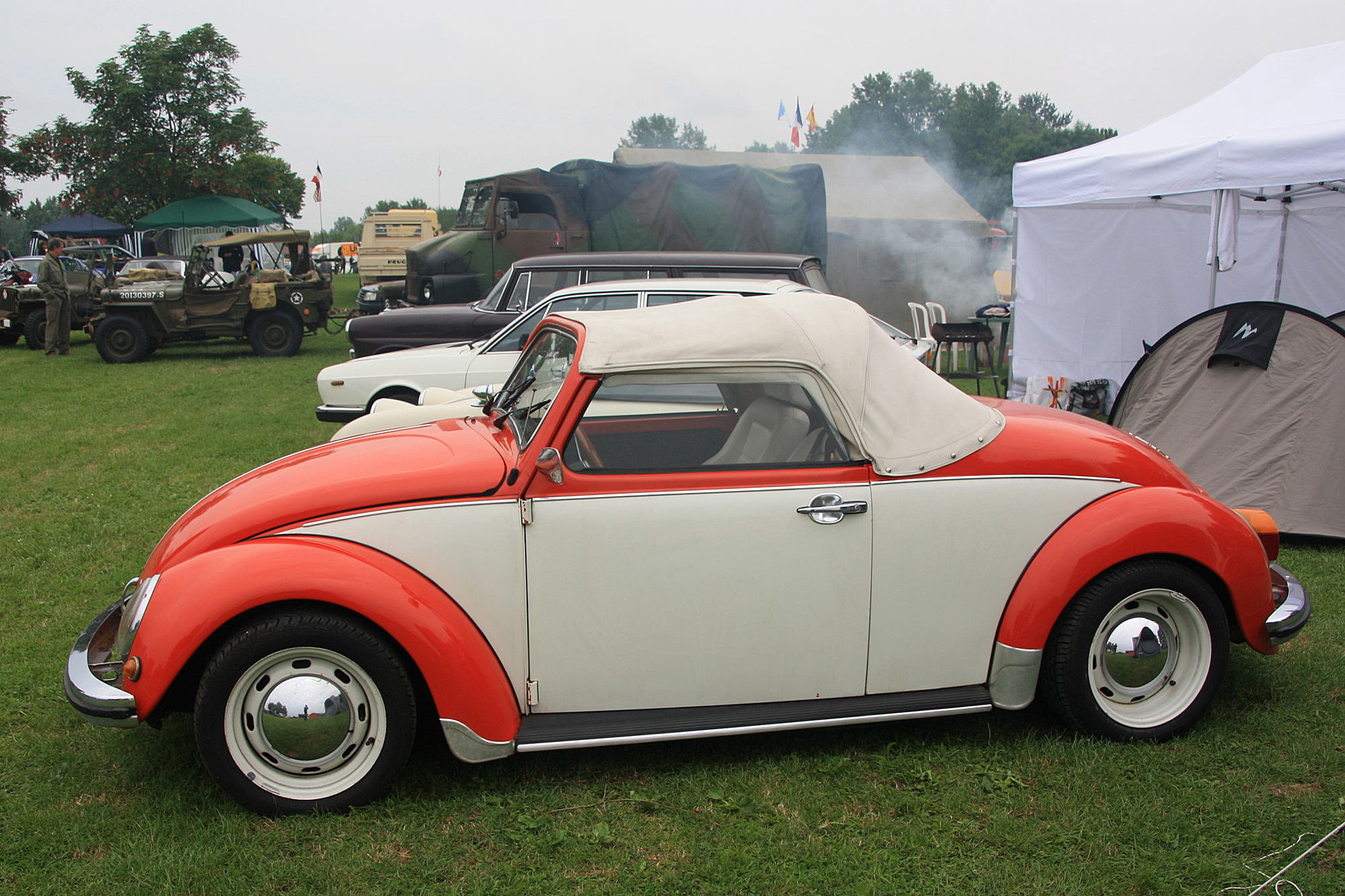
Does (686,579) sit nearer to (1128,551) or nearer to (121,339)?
(1128,551)

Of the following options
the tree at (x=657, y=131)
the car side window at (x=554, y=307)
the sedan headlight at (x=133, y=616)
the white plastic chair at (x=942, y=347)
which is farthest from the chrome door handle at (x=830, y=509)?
the tree at (x=657, y=131)

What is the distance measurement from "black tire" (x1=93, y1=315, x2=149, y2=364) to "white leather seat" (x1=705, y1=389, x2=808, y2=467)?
47.0ft

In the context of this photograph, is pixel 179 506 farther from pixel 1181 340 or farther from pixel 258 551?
pixel 1181 340

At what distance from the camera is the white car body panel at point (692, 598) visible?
286 centimetres

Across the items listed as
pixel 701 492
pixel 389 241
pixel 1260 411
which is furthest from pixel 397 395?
pixel 389 241

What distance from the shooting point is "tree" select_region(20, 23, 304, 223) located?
28844 millimetres

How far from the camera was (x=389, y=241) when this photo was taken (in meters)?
23.0

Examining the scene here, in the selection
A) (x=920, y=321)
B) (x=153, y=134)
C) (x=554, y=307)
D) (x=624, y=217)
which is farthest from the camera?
(x=153, y=134)

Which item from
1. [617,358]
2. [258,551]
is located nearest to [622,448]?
[617,358]

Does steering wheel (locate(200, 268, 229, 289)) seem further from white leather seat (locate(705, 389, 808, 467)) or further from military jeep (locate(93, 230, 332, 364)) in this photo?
white leather seat (locate(705, 389, 808, 467))

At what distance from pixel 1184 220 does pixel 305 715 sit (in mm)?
10406

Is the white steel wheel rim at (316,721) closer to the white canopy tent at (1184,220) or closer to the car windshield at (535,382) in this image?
the car windshield at (535,382)

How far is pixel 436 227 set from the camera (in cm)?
2470

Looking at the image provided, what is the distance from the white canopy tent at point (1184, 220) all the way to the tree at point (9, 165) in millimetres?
32575
